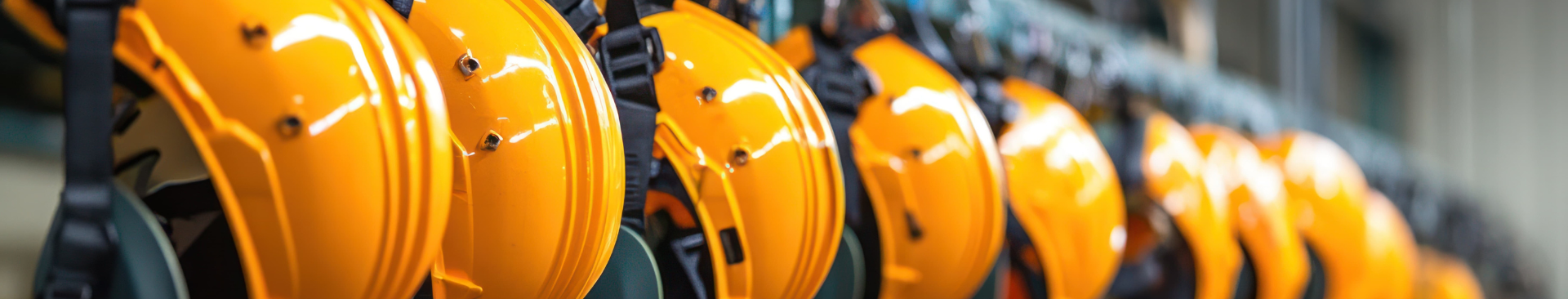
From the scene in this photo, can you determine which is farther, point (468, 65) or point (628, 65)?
point (628, 65)

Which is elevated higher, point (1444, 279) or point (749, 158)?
point (749, 158)

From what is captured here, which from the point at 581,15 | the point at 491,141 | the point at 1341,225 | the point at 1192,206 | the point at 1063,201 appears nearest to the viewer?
the point at 491,141

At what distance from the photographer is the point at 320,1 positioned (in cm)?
52

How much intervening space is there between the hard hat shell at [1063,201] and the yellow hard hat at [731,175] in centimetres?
33

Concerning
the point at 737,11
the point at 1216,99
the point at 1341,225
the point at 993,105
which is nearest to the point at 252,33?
the point at 737,11

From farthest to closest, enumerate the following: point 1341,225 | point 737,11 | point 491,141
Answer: point 1341,225
point 737,11
point 491,141

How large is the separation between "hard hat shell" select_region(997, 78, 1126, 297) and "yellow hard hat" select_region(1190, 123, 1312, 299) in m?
0.36

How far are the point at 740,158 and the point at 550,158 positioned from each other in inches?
7.2

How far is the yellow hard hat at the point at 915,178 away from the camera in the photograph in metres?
0.90

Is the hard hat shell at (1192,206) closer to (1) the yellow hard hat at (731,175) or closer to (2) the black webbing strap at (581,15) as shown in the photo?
(1) the yellow hard hat at (731,175)

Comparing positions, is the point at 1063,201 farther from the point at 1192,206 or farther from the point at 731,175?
the point at 731,175

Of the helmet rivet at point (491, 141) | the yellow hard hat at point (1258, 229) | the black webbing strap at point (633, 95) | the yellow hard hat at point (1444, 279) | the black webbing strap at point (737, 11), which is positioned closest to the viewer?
the helmet rivet at point (491, 141)

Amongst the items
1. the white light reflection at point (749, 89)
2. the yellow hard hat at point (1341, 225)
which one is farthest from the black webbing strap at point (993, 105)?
the yellow hard hat at point (1341, 225)

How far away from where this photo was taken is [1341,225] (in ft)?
5.59
